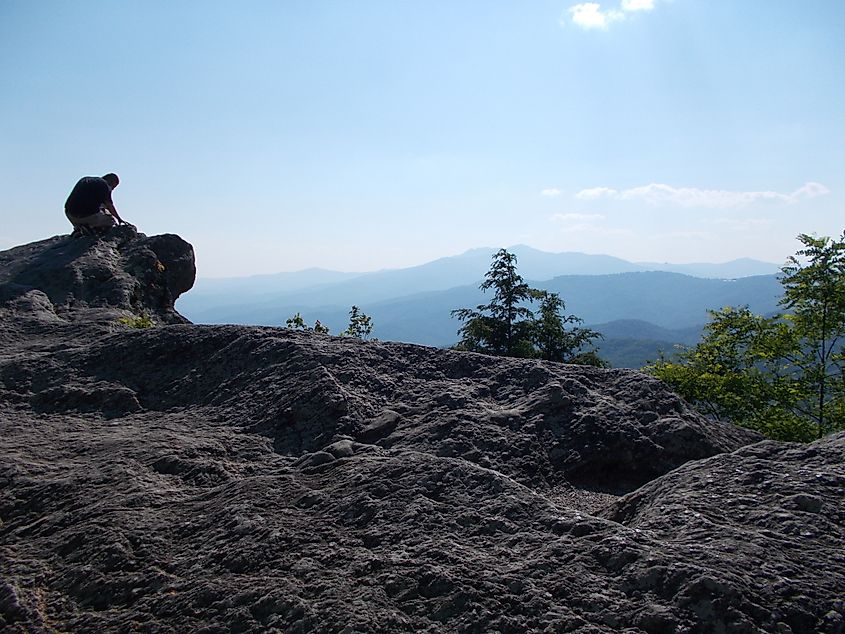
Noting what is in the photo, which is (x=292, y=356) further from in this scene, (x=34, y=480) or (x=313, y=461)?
(x=34, y=480)

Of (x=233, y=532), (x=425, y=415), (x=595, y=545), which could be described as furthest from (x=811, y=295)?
(x=233, y=532)

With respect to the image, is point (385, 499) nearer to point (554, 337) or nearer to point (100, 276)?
point (100, 276)

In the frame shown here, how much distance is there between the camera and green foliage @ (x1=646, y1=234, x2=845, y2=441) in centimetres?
1374

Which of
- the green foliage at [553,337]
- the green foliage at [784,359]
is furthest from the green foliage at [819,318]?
the green foliage at [553,337]

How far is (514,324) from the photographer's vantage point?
92.2 ft

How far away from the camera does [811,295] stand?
53.5 feet

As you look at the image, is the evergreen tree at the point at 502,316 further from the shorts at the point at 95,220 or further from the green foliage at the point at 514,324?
the shorts at the point at 95,220

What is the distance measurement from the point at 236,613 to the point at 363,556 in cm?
78

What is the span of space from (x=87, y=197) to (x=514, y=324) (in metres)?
18.8

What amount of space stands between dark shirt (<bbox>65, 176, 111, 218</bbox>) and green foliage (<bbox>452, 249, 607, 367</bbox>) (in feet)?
50.8

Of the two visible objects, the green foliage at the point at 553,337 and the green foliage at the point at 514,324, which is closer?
the green foliage at the point at 514,324

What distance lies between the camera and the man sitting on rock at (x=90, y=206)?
1405 cm

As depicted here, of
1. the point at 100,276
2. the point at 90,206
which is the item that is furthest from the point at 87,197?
the point at 100,276

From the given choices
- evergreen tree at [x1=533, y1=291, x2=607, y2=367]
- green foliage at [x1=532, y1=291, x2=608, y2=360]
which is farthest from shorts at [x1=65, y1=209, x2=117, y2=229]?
evergreen tree at [x1=533, y1=291, x2=607, y2=367]
